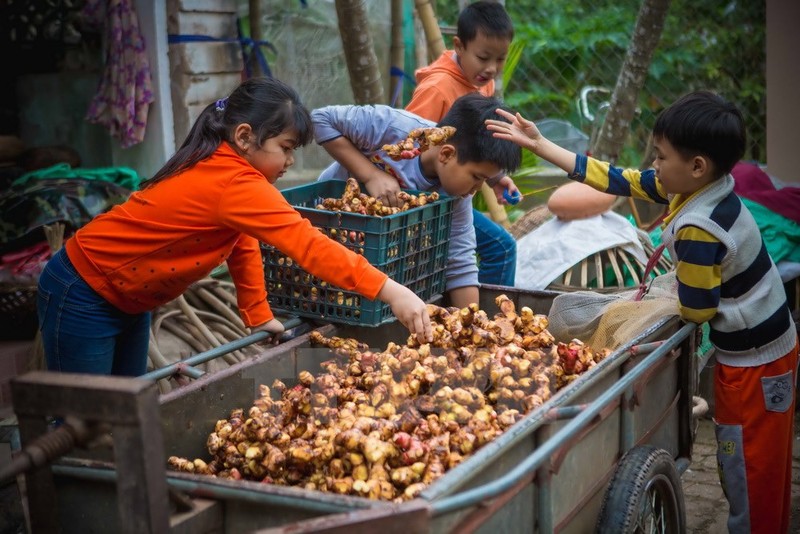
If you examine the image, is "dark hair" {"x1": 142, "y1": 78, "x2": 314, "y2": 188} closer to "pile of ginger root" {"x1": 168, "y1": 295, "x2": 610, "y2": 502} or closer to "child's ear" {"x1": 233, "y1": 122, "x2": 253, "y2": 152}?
"child's ear" {"x1": 233, "y1": 122, "x2": 253, "y2": 152}

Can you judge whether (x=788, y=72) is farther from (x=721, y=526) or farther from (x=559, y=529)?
(x=559, y=529)

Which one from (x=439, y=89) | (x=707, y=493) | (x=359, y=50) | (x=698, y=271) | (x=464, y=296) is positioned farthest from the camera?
(x=359, y=50)

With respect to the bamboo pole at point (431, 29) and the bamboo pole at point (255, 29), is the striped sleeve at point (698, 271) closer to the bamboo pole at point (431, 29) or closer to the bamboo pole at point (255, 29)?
the bamboo pole at point (431, 29)

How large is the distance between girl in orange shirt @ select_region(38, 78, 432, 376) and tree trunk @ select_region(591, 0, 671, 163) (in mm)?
4078

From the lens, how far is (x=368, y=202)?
360cm

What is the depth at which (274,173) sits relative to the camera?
3.20m

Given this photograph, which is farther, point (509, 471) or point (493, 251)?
point (493, 251)

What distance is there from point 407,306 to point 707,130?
1274 millimetres

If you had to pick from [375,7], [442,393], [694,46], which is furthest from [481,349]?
[694,46]

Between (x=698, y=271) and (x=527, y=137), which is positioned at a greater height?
(x=527, y=137)

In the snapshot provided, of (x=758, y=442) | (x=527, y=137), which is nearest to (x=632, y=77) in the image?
(x=527, y=137)

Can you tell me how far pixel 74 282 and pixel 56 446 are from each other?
1.39 meters

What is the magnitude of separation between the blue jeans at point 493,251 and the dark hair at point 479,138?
1.02 meters

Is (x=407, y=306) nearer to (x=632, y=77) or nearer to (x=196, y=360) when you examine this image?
(x=196, y=360)
